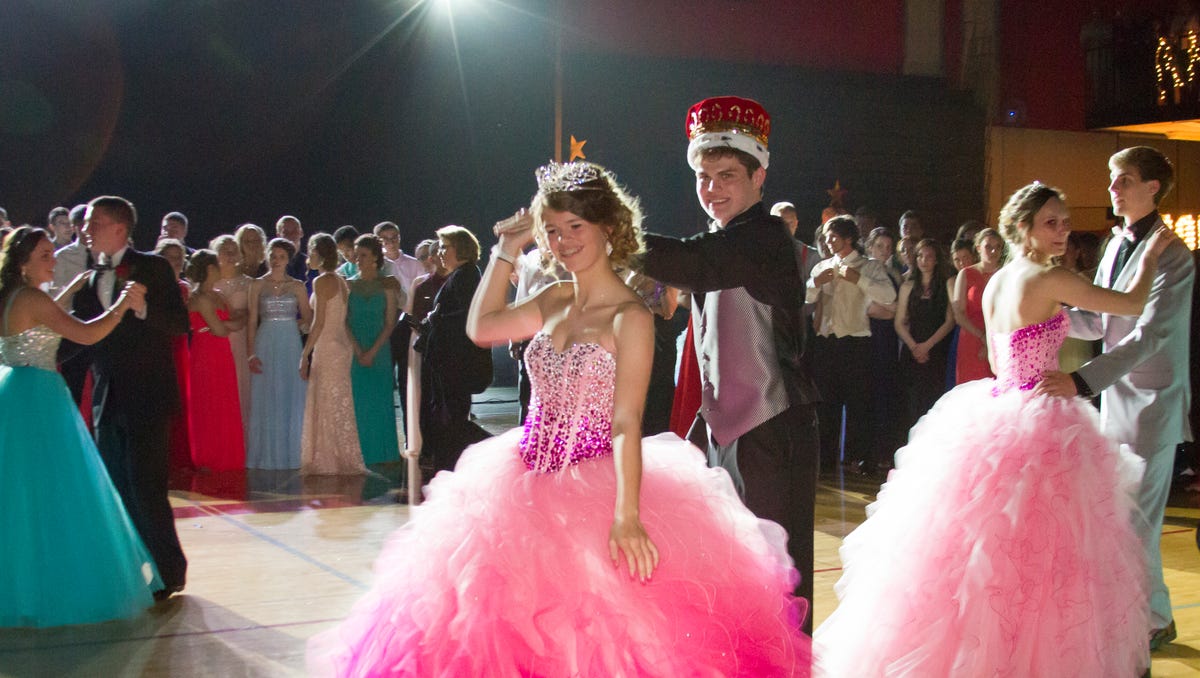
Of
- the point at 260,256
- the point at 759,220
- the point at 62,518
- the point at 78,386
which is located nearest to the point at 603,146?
the point at 260,256

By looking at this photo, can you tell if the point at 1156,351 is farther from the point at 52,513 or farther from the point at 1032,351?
the point at 52,513

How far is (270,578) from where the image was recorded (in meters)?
5.21

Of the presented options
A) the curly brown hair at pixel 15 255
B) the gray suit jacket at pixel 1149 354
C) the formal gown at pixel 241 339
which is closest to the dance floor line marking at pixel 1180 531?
the gray suit jacket at pixel 1149 354

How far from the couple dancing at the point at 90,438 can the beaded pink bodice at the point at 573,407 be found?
2.57m

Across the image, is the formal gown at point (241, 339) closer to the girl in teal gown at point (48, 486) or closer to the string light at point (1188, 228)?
the girl in teal gown at point (48, 486)

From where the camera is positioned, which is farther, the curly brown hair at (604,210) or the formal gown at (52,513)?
the formal gown at (52,513)

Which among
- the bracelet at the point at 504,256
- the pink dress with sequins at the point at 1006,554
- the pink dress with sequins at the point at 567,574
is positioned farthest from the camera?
the pink dress with sequins at the point at 1006,554

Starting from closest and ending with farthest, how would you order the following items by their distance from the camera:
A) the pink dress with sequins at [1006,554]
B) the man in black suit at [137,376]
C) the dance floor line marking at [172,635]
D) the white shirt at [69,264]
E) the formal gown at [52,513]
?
1. the pink dress with sequins at [1006,554]
2. the dance floor line marking at [172,635]
3. the formal gown at [52,513]
4. the man in black suit at [137,376]
5. the white shirt at [69,264]

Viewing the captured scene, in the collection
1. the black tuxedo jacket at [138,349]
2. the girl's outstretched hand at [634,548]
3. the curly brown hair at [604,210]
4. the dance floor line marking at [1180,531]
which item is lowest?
the dance floor line marking at [1180,531]

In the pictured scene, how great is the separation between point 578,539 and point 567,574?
0.09 metres

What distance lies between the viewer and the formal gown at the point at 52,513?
14.8 feet

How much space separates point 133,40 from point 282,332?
5.97 meters

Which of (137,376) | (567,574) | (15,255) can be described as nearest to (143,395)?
(137,376)

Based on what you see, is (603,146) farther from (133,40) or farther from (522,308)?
(522,308)
